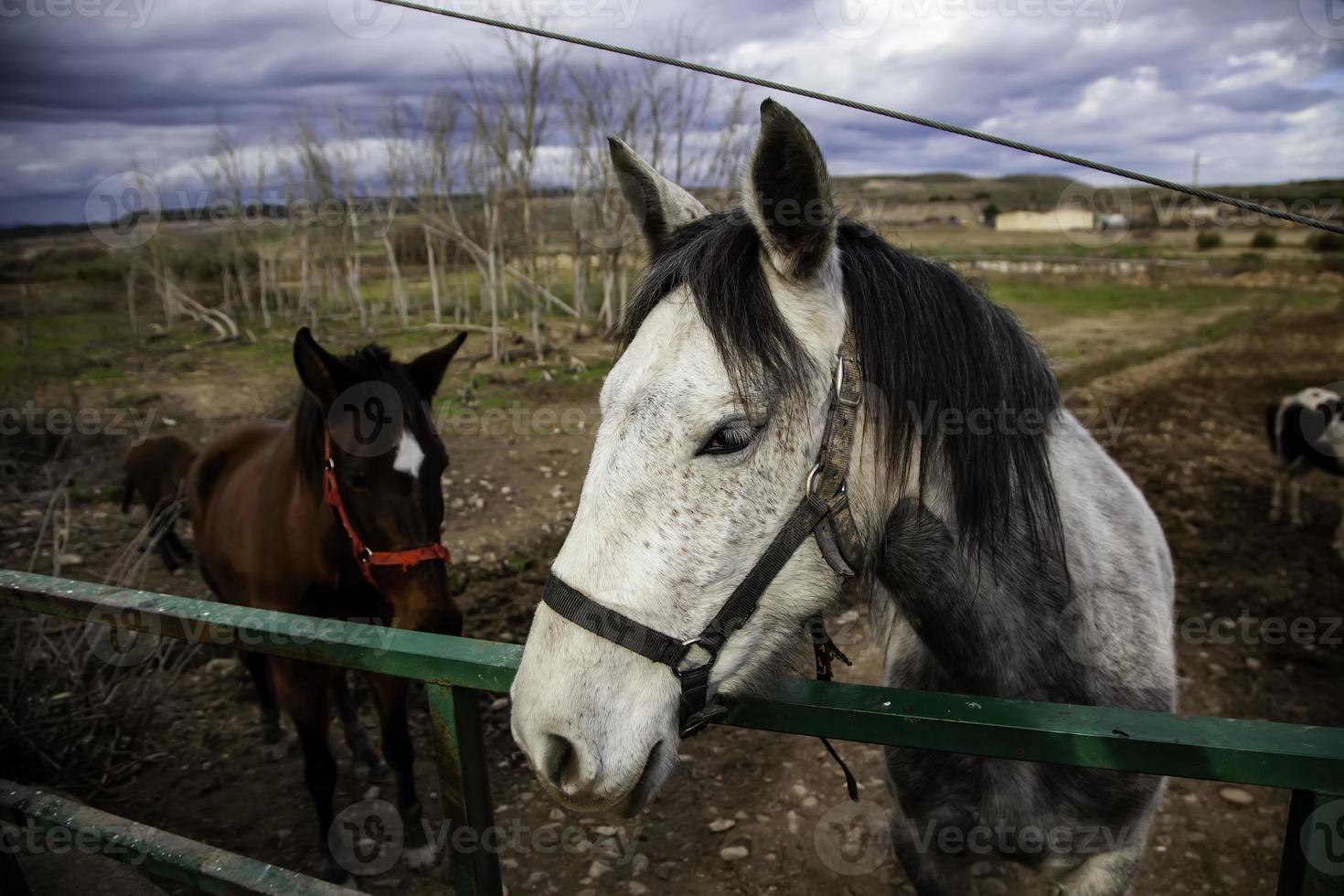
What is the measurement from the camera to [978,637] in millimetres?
1924

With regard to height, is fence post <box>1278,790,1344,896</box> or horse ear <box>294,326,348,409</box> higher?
horse ear <box>294,326,348,409</box>

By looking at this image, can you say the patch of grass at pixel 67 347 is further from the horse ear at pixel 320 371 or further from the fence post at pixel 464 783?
the fence post at pixel 464 783

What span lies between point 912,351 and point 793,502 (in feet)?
1.49

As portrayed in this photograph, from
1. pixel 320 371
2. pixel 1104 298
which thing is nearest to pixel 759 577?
pixel 320 371

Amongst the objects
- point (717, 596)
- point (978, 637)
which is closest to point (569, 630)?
point (717, 596)

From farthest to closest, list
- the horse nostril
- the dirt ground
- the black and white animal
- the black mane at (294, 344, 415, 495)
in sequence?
the black and white animal < the dirt ground < the black mane at (294, 344, 415, 495) < the horse nostril

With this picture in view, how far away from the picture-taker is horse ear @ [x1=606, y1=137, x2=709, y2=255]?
1956 mm

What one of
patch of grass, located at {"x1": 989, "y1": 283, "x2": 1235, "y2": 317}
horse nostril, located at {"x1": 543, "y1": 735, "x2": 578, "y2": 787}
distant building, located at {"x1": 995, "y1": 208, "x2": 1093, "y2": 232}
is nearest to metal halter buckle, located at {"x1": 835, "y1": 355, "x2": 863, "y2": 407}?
horse nostril, located at {"x1": 543, "y1": 735, "x2": 578, "y2": 787}

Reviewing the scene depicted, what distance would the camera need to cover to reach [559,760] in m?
1.41

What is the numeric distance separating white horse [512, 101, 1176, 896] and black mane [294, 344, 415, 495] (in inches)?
81.0

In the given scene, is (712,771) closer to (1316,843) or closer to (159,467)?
(1316,843)

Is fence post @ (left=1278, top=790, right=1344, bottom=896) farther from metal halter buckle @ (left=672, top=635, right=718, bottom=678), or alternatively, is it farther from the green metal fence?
metal halter buckle @ (left=672, top=635, right=718, bottom=678)

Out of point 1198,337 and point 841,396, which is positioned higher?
point 841,396

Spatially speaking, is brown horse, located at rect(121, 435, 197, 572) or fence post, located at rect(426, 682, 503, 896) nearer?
fence post, located at rect(426, 682, 503, 896)
